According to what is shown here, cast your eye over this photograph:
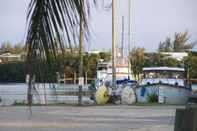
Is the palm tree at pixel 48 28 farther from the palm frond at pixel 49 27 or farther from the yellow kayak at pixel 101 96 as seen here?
the yellow kayak at pixel 101 96

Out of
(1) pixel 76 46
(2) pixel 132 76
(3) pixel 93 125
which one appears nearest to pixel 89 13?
(1) pixel 76 46

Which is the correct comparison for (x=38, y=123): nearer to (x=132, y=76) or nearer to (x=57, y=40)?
(x=57, y=40)

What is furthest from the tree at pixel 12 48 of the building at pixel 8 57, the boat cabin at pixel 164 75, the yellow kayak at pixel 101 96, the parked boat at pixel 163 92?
the boat cabin at pixel 164 75

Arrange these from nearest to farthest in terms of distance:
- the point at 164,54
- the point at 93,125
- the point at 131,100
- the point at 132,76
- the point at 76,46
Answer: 1. the point at 76,46
2. the point at 93,125
3. the point at 131,100
4. the point at 132,76
5. the point at 164,54

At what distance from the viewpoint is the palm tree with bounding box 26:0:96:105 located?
241 cm

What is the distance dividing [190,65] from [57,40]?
5920cm

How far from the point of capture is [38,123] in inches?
894

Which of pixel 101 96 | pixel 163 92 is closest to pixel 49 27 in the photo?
pixel 101 96

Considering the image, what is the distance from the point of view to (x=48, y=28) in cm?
245

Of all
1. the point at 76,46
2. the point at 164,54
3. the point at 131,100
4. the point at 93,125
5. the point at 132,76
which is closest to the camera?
the point at 76,46

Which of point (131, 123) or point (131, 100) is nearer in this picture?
point (131, 123)

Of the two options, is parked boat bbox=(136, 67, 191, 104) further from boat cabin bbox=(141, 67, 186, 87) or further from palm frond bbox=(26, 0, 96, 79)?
palm frond bbox=(26, 0, 96, 79)

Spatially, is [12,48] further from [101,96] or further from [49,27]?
[101,96]

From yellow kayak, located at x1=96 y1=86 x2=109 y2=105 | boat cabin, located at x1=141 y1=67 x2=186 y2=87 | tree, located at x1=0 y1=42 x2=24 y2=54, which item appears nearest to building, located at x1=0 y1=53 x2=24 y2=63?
tree, located at x1=0 y1=42 x2=24 y2=54
